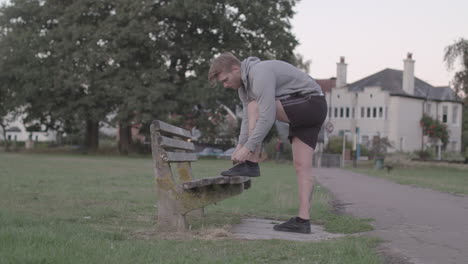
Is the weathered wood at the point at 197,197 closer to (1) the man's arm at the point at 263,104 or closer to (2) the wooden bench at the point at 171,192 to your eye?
(2) the wooden bench at the point at 171,192

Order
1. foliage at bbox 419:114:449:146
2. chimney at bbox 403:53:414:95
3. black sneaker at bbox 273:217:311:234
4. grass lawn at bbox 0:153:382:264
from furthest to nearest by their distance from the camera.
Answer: chimney at bbox 403:53:414:95 < foliage at bbox 419:114:449:146 < black sneaker at bbox 273:217:311:234 < grass lawn at bbox 0:153:382:264

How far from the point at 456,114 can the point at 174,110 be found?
4295 cm

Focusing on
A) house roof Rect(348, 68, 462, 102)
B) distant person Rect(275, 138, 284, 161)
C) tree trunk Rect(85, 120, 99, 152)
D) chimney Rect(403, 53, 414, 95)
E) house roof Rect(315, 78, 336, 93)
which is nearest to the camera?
distant person Rect(275, 138, 284, 161)

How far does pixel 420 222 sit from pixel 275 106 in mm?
2449

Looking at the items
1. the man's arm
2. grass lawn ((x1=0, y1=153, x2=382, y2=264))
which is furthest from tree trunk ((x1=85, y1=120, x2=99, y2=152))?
the man's arm

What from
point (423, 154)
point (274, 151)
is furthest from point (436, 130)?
point (274, 151)

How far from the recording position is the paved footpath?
4707 millimetres

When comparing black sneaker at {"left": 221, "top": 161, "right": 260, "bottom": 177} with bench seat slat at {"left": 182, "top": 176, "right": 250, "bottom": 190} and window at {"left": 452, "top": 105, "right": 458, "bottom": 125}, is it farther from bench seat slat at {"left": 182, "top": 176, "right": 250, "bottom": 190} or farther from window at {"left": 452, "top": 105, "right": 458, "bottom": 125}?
window at {"left": 452, "top": 105, "right": 458, "bottom": 125}

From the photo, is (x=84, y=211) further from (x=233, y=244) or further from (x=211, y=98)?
(x=211, y=98)

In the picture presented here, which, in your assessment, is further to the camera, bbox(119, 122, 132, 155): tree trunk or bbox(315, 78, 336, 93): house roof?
bbox(315, 78, 336, 93): house roof

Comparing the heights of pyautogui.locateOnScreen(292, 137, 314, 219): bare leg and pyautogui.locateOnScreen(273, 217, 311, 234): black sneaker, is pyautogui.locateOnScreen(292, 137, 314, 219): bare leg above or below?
above

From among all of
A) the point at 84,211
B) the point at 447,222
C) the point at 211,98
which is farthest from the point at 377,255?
the point at 211,98

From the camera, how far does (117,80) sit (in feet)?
121

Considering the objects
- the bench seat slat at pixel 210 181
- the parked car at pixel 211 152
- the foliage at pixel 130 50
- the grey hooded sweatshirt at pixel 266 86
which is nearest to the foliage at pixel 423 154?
the foliage at pixel 130 50
